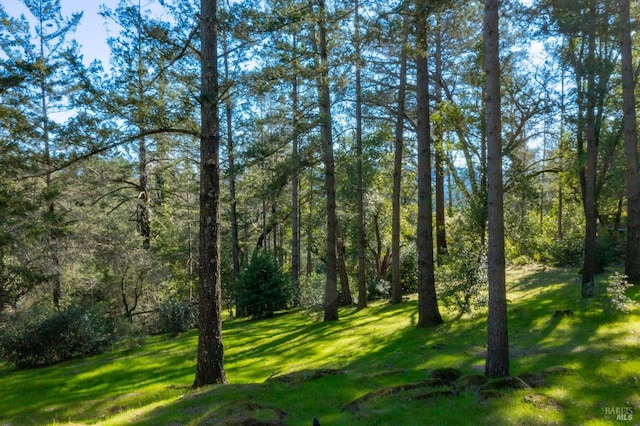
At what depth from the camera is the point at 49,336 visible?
12773mm

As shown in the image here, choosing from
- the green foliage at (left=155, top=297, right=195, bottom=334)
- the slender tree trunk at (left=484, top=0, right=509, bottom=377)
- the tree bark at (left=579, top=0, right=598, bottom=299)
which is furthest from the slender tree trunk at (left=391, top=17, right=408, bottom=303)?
the slender tree trunk at (left=484, top=0, right=509, bottom=377)

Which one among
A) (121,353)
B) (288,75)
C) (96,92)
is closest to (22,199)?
(96,92)

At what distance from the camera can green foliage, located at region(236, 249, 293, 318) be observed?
1942 centimetres

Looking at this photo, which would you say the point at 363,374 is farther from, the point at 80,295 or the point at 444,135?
the point at 80,295

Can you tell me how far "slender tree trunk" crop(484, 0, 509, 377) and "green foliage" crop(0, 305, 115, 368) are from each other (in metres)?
12.3

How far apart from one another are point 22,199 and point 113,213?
12070mm

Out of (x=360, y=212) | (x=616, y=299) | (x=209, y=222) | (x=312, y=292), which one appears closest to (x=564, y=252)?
(x=360, y=212)

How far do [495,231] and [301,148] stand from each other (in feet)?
Result: 34.0

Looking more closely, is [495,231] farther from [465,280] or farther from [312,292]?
[312,292]

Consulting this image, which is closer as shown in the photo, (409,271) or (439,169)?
(409,271)

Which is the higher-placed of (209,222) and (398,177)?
(398,177)

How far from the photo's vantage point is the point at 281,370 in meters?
9.66

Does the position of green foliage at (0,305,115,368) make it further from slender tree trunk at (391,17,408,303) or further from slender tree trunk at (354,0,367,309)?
slender tree trunk at (391,17,408,303)

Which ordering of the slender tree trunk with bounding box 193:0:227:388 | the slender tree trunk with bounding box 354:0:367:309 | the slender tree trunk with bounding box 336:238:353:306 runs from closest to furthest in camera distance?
1. the slender tree trunk with bounding box 193:0:227:388
2. the slender tree trunk with bounding box 354:0:367:309
3. the slender tree trunk with bounding box 336:238:353:306
